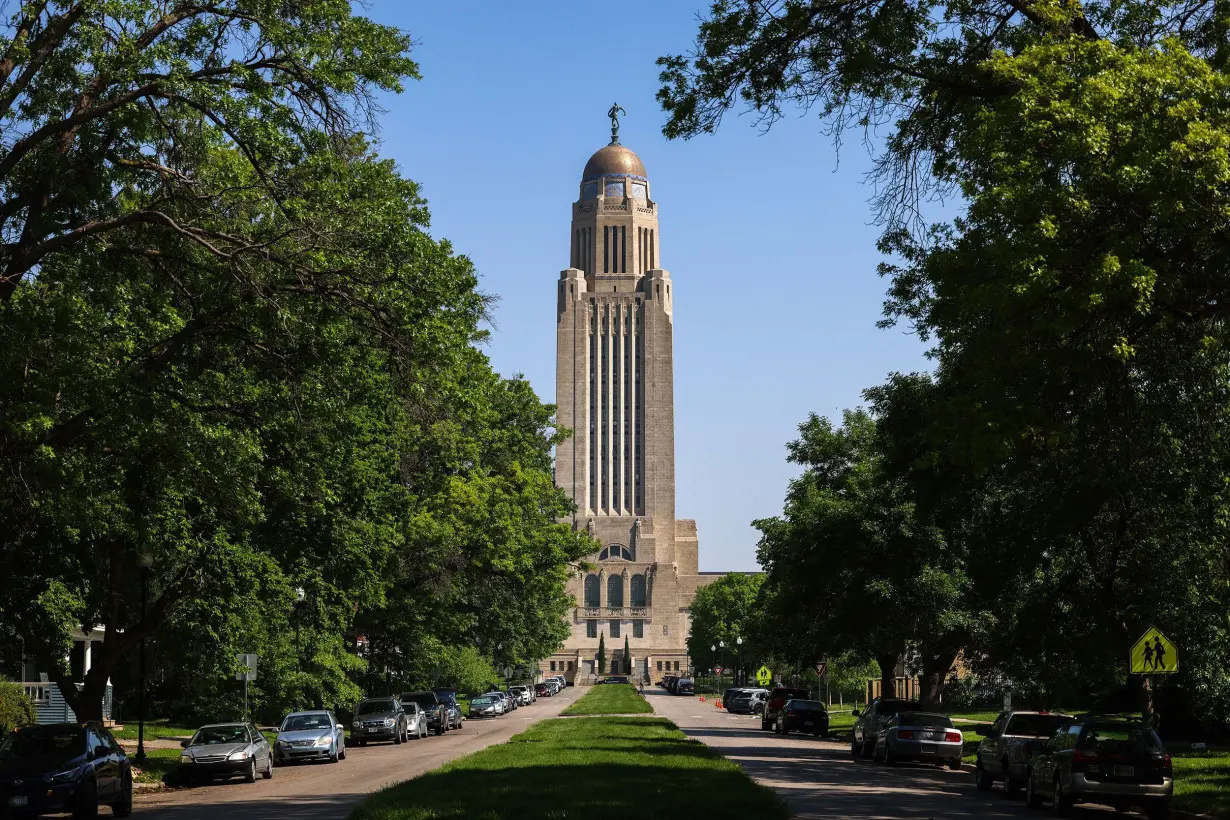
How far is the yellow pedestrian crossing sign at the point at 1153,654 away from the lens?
2475 centimetres

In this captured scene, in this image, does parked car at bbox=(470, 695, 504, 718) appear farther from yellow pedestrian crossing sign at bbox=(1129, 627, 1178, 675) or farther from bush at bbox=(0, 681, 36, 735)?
yellow pedestrian crossing sign at bbox=(1129, 627, 1178, 675)

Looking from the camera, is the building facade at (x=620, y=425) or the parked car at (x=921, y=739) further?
the building facade at (x=620, y=425)

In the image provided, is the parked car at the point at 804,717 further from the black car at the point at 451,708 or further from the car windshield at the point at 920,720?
the car windshield at the point at 920,720

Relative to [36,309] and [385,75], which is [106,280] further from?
[385,75]

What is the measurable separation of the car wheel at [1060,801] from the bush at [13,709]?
27.0 metres

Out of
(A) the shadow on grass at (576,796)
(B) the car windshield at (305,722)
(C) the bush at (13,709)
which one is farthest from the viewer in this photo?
(C) the bush at (13,709)

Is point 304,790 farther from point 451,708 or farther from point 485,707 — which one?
point 485,707

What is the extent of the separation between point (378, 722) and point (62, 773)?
2424 centimetres

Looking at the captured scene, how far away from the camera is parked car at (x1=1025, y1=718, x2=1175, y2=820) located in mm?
21844

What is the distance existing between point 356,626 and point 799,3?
115 ft

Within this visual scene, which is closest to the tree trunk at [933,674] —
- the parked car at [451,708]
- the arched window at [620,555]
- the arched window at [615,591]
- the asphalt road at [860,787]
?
the asphalt road at [860,787]

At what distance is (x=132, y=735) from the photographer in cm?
4581

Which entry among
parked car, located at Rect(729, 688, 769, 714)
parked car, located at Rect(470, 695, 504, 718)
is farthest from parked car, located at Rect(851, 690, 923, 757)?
parked car, located at Rect(729, 688, 769, 714)

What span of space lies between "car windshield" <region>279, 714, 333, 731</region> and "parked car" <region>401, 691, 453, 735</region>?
47.1 feet
